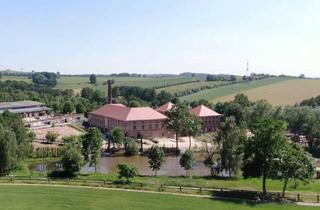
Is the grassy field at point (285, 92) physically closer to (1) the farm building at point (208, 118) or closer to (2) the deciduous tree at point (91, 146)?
(1) the farm building at point (208, 118)

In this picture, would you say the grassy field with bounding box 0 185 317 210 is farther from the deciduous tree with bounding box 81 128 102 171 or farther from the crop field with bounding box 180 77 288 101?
the crop field with bounding box 180 77 288 101

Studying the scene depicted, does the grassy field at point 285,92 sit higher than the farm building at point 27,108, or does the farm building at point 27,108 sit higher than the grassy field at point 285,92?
the grassy field at point 285,92

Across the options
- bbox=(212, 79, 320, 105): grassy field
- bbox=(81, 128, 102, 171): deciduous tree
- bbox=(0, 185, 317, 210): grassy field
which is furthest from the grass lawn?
bbox=(212, 79, 320, 105): grassy field

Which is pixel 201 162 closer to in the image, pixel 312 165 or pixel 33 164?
pixel 33 164

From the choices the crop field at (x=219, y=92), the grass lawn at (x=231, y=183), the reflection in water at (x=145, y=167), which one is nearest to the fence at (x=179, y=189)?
the grass lawn at (x=231, y=183)

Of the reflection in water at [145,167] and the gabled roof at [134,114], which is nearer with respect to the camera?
the reflection in water at [145,167]

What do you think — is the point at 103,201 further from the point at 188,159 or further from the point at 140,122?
the point at 140,122

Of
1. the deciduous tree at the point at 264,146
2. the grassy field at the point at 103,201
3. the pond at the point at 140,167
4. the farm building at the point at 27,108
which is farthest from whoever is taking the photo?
the farm building at the point at 27,108
